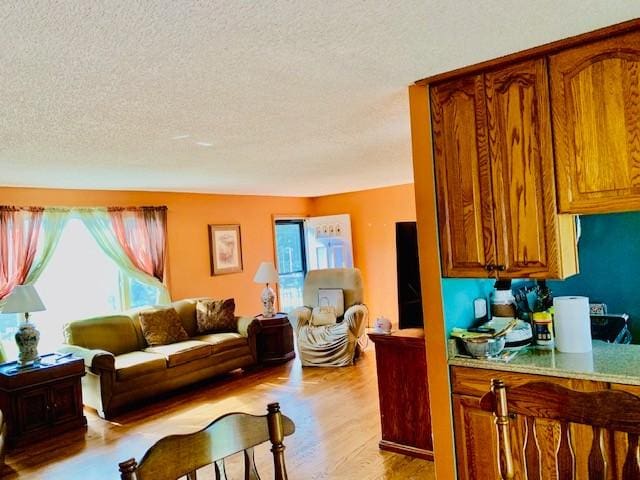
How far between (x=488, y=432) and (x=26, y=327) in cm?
384

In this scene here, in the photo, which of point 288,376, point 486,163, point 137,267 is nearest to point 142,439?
point 288,376

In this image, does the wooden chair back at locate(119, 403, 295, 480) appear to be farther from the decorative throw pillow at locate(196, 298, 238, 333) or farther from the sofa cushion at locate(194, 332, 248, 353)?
the decorative throw pillow at locate(196, 298, 238, 333)

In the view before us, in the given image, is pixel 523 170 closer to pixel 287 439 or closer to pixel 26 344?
pixel 287 439

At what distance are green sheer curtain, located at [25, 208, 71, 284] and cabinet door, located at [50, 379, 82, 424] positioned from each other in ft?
4.24

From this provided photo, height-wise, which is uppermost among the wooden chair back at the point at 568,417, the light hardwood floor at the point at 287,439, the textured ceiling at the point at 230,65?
the textured ceiling at the point at 230,65

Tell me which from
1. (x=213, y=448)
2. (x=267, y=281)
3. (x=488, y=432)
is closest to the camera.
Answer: (x=213, y=448)

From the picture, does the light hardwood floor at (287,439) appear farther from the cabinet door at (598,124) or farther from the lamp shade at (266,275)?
the cabinet door at (598,124)

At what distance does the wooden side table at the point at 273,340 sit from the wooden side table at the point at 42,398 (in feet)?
7.01

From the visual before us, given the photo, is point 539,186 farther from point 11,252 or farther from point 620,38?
point 11,252

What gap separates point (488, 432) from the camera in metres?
2.29

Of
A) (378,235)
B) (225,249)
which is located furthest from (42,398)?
(378,235)

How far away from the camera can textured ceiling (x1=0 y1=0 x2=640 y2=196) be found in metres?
1.53

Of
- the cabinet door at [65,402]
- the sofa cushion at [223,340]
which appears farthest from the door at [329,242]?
the cabinet door at [65,402]

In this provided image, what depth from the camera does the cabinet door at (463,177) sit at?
2.29 meters
